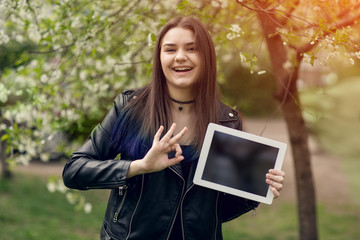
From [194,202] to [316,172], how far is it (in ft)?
27.1

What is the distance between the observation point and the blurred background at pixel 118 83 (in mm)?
3262

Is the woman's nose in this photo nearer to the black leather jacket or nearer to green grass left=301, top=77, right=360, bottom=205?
the black leather jacket

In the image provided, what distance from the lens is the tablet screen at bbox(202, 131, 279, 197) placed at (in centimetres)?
208

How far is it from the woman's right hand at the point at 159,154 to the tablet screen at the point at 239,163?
0.72ft

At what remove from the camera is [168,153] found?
2172 millimetres

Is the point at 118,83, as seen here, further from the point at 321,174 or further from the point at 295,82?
the point at 321,174

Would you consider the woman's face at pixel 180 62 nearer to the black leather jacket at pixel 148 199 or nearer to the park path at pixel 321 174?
the black leather jacket at pixel 148 199

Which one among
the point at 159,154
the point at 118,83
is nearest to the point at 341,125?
the point at 118,83

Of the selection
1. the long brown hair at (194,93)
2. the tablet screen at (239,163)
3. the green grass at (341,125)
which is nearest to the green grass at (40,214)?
the long brown hair at (194,93)

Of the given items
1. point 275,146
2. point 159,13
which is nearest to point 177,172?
point 275,146

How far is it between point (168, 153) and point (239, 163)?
14.2 inches

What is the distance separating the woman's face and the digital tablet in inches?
12.2

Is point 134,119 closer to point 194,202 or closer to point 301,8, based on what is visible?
point 194,202

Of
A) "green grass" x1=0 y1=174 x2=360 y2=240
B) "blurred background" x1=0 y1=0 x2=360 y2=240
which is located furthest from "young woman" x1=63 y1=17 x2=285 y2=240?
"green grass" x1=0 y1=174 x2=360 y2=240
